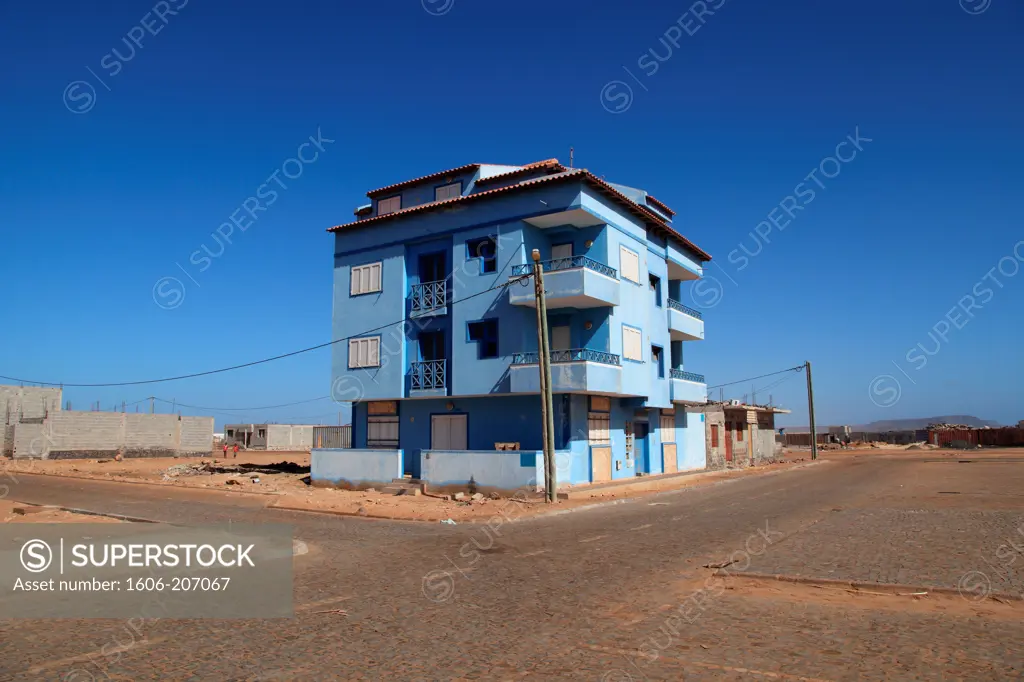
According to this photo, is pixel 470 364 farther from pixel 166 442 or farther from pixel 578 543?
pixel 166 442

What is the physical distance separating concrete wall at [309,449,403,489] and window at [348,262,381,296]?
294 inches

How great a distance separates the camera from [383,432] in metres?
31.6

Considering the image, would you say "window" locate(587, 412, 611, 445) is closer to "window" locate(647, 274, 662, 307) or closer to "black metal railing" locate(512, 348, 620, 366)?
"black metal railing" locate(512, 348, 620, 366)

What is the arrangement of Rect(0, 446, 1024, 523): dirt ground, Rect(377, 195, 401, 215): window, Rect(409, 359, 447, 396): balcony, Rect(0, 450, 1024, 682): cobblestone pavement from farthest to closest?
Rect(377, 195, 401, 215): window, Rect(409, 359, 447, 396): balcony, Rect(0, 446, 1024, 523): dirt ground, Rect(0, 450, 1024, 682): cobblestone pavement

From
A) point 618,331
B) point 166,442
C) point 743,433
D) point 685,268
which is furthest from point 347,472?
point 166,442

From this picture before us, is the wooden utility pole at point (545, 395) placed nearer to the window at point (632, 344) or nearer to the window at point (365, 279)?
the window at point (632, 344)

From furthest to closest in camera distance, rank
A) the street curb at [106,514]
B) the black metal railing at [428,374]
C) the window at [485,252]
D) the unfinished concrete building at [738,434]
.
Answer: the unfinished concrete building at [738,434] < the black metal railing at [428,374] < the window at [485,252] < the street curb at [106,514]

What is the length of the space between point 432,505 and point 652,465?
14959 mm

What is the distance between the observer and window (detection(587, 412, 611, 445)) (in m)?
28.4

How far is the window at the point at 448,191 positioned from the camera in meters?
31.0

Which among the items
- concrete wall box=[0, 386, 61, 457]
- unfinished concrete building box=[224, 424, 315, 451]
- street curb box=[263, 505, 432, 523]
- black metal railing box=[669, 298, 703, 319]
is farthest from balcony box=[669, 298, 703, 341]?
unfinished concrete building box=[224, 424, 315, 451]

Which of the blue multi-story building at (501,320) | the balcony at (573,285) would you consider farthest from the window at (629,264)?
the balcony at (573,285)

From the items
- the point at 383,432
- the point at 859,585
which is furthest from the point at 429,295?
the point at 859,585

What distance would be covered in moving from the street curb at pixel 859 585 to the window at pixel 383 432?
22908 millimetres
